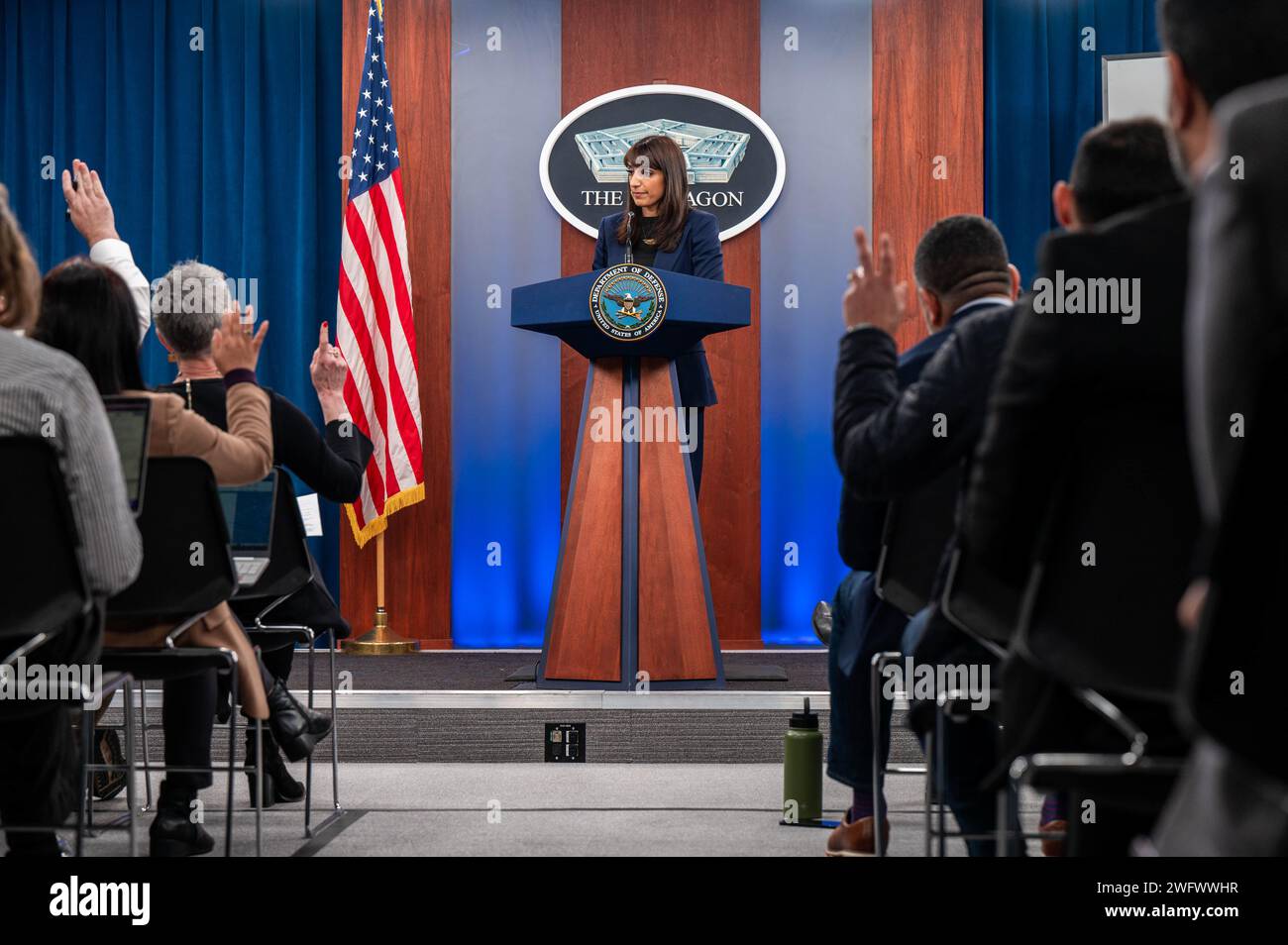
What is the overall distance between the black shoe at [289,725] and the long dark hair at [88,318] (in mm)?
987

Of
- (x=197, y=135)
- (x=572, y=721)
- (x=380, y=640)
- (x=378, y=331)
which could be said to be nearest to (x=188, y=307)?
(x=572, y=721)

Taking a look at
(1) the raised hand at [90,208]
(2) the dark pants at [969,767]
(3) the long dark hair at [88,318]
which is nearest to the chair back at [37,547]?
(3) the long dark hair at [88,318]

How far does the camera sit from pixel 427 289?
5.91 metres

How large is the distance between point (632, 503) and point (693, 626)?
0.43m

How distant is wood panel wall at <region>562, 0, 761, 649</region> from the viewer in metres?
5.91

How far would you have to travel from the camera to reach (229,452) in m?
2.45

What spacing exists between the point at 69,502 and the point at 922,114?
4.91m

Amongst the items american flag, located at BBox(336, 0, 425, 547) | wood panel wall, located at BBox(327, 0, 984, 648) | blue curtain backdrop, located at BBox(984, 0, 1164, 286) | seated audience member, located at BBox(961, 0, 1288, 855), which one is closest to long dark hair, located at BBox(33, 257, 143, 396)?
seated audience member, located at BBox(961, 0, 1288, 855)

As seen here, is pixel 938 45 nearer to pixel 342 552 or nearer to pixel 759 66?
pixel 759 66

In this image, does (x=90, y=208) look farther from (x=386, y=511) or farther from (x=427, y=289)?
(x=427, y=289)

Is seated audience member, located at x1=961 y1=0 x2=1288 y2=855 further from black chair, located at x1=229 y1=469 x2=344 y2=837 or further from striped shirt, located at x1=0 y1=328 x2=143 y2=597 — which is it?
black chair, located at x1=229 y1=469 x2=344 y2=837

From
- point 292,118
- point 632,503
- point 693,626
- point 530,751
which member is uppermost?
point 292,118

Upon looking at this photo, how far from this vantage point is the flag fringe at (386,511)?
545cm
